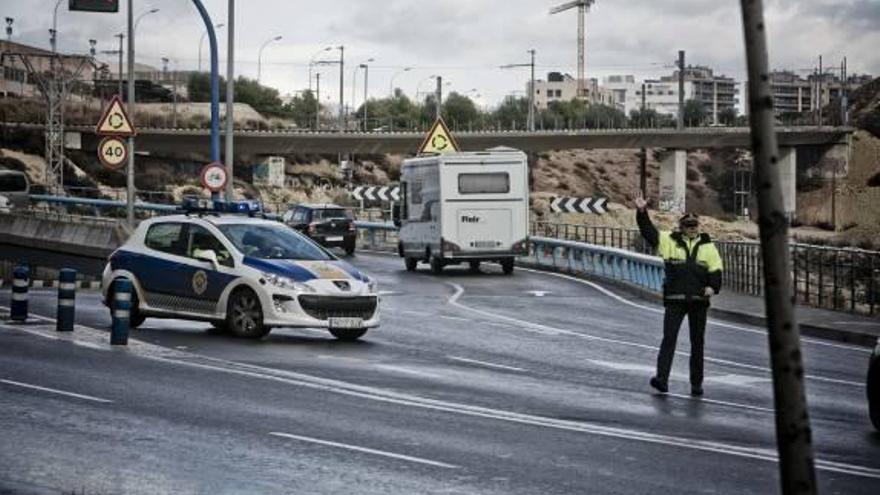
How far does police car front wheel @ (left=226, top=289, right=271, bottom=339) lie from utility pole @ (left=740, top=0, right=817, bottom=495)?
16120mm

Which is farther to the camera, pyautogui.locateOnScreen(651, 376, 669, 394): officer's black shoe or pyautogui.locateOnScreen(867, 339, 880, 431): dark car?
pyautogui.locateOnScreen(651, 376, 669, 394): officer's black shoe

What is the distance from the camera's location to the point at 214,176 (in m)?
39.2

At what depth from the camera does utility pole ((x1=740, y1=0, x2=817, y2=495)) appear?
4938 mm

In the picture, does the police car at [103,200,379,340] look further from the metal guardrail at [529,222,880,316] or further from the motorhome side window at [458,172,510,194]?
the motorhome side window at [458,172,510,194]

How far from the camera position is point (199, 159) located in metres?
134

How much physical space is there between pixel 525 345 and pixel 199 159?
114605 millimetres

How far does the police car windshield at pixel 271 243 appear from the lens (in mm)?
21469

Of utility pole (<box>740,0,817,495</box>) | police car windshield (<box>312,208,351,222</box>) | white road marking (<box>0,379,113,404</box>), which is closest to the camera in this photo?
utility pole (<box>740,0,817,495</box>)

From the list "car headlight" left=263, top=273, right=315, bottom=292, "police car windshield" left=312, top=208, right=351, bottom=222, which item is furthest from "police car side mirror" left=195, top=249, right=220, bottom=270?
"police car windshield" left=312, top=208, right=351, bottom=222

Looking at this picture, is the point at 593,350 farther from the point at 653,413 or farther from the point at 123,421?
the point at 123,421

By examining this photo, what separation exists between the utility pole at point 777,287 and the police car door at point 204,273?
1639 cm

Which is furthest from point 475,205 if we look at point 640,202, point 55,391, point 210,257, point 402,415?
point 402,415

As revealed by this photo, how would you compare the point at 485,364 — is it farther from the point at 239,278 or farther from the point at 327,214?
the point at 327,214

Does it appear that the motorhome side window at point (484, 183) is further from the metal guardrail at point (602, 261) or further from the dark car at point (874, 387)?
the dark car at point (874, 387)
